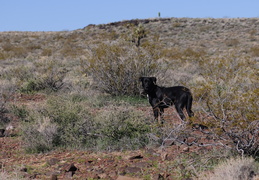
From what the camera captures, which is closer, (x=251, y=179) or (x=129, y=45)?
(x=251, y=179)

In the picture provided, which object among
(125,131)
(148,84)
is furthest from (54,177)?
Result: (148,84)

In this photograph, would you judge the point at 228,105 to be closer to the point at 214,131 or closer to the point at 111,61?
the point at 214,131

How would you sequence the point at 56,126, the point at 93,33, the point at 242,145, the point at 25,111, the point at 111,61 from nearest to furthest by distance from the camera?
the point at 242,145, the point at 56,126, the point at 25,111, the point at 111,61, the point at 93,33

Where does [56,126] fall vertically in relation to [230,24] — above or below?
below

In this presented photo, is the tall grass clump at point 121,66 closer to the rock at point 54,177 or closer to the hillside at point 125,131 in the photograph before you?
the hillside at point 125,131

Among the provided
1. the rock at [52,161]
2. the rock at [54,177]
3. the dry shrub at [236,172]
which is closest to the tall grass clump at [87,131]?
the rock at [52,161]

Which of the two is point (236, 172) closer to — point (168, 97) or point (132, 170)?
point (132, 170)

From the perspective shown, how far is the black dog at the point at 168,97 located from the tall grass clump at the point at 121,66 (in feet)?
10.1

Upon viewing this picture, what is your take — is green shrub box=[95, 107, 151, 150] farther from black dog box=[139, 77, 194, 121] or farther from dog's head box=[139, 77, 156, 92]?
dog's head box=[139, 77, 156, 92]

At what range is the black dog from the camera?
8648mm

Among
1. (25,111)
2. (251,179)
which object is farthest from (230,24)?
(251,179)

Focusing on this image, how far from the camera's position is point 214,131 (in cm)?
571

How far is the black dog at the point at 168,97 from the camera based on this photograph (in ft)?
28.4

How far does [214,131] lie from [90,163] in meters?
2.06
